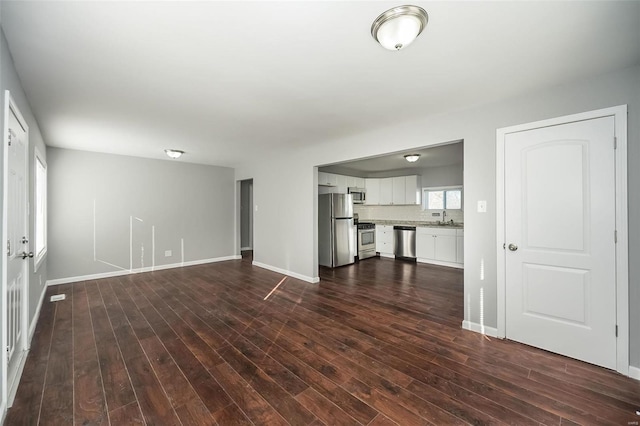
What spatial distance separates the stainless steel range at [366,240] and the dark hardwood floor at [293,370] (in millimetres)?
3162

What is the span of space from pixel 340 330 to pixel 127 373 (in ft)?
6.33

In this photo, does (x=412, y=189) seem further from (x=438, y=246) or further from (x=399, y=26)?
(x=399, y=26)

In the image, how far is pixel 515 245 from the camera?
268 centimetres

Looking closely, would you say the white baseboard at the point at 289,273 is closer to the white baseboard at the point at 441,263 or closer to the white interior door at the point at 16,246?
the white baseboard at the point at 441,263

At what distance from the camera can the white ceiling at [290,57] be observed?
1543 mm

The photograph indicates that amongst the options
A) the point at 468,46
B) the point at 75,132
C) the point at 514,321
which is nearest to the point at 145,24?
the point at 468,46

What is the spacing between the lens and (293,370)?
2186 mm

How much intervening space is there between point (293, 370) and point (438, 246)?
5031 mm

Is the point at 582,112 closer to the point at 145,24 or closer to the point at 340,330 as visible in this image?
the point at 340,330

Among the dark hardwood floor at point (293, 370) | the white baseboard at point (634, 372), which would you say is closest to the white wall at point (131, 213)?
the dark hardwood floor at point (293, 370)

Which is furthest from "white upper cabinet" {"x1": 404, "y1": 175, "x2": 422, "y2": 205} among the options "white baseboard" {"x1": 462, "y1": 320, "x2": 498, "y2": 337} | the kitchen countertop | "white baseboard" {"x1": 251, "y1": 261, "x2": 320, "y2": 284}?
"white baseboard" {"x1": 462, "y1": 320, "x2": 498, "y2": 337}

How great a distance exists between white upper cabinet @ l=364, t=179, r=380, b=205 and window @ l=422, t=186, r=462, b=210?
1.22 meters

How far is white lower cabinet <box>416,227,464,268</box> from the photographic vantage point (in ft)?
19.5

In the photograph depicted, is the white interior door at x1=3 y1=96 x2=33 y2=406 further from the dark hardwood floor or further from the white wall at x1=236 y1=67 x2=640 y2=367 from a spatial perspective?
the white wall at x1=236 y1=67 x2=640 y2=367
